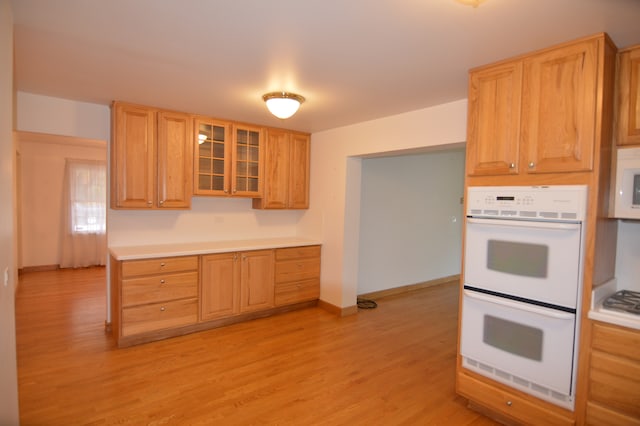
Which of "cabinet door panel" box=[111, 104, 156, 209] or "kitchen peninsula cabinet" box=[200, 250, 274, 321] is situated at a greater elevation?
"cabinet door panel" box=[111, 104, 156, 209]

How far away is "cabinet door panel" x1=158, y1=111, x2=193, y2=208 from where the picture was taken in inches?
145

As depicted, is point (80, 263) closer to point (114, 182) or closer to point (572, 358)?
point (114, 182)

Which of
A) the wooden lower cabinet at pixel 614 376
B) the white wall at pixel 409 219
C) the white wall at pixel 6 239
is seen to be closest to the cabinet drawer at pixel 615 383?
the wooden lower cabinet at pixel 614 376

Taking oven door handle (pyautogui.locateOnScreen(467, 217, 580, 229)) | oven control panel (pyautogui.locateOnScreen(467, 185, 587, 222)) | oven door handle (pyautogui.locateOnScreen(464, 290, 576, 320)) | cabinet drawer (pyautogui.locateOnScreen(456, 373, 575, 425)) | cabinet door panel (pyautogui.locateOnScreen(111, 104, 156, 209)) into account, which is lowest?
cabinet drawer (pyautogui.locateOnScreen(456, 373, 575, 425))

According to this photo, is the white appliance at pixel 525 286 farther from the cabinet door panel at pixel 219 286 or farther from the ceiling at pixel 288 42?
the cabinet door panel at pixel 219 286

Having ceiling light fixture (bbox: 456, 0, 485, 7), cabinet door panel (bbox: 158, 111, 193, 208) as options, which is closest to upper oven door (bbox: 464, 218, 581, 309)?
ceiling light fixture (bbox: 456, 0, 485, 7)

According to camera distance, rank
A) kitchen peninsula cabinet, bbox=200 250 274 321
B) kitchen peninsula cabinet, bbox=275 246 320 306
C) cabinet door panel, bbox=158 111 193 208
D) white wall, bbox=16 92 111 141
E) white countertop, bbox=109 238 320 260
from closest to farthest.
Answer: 1. white wall, bbox=16 92 111 141
2. white countertop, bbox=109 238 320 260
3. cabinet door panel, bbox=158 111 193 208
4. kitchen peninsula cabinet, bbox=200 250 274 321
5. kitchen peninsula cabinet, bbox=275 246 320 306

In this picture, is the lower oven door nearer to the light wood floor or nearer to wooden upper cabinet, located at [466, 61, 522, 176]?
the light wood floor

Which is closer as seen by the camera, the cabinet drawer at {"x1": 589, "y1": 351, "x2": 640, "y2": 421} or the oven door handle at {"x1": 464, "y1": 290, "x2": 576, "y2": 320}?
the cabinet drawer at {"x1": 589, "y1": 351, "x2": 640, "y2": 421}

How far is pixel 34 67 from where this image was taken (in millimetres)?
2594

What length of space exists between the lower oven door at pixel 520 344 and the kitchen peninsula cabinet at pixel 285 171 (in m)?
2.78

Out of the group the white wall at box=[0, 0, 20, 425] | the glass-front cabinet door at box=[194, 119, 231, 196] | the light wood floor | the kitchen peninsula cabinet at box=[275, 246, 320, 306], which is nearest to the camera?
the white wall at box=[0, 0, 20, 425]

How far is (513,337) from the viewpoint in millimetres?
2215

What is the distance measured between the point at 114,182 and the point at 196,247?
106 centimetres
